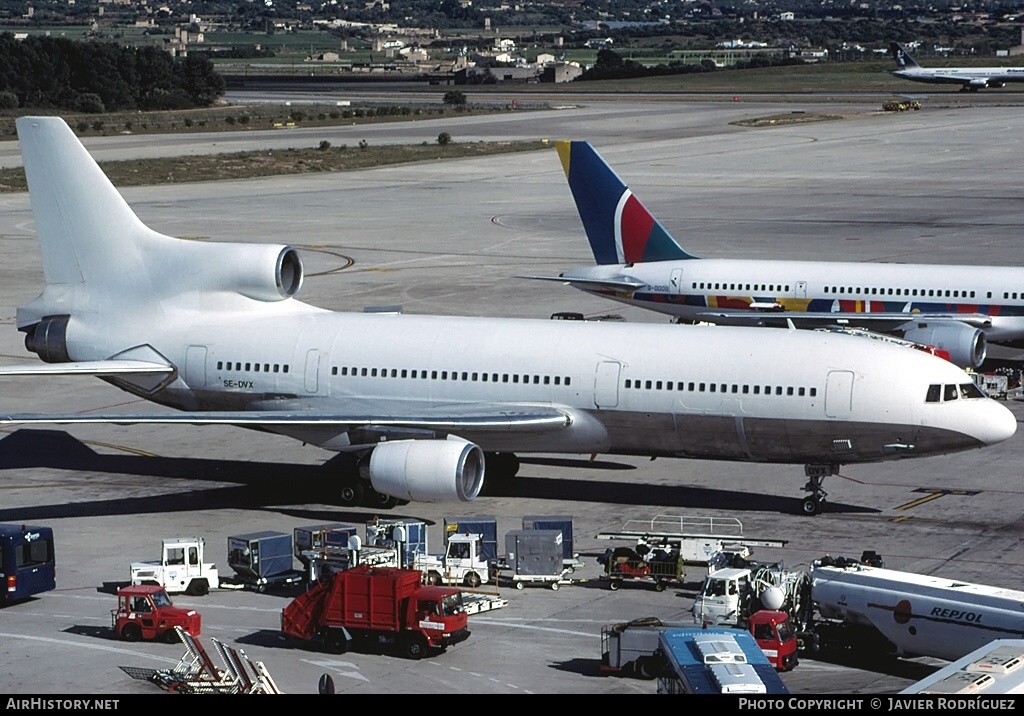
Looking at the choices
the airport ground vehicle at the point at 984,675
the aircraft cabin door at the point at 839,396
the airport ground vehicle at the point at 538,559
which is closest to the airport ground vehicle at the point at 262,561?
the airport ground vehicle at the point at 538,559

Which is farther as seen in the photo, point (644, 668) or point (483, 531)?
point (483, 531)

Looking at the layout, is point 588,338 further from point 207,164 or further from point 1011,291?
point 207,164

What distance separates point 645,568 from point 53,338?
19195 mm

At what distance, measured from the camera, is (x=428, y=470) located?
37031 millimetres

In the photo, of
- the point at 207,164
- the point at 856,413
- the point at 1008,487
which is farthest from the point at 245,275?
the point at 207,164

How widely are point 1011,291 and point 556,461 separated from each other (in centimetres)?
1989

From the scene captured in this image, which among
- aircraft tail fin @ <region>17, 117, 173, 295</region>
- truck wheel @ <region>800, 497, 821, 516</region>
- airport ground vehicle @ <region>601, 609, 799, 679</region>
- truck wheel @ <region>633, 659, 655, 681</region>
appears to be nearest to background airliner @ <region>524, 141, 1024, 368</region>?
truck wheel @ <region>800, 497, 821, 516</region>

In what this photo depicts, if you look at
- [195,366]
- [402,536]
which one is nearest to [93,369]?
[195,366]

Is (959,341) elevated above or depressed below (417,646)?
above

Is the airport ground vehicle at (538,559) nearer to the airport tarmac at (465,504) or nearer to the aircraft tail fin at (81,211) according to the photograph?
the airport tarmac at (465,504)

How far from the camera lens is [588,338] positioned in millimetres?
40750

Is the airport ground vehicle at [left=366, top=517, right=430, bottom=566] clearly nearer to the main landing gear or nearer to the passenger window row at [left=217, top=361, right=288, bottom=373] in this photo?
the passenger window row at [left=217, top=361, right=288, bottom=373]

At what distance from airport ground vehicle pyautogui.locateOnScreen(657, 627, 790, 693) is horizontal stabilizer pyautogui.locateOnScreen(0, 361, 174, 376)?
20.6 metres

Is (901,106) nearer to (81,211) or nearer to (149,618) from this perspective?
(81,211)
